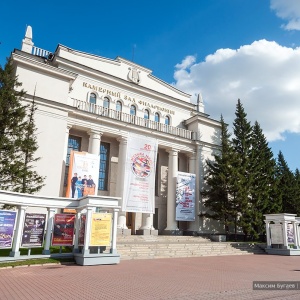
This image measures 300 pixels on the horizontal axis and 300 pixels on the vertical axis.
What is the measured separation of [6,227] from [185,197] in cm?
1802

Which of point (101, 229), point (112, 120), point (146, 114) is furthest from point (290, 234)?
point (146, 114)

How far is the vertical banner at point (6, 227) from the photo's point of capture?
12917mm

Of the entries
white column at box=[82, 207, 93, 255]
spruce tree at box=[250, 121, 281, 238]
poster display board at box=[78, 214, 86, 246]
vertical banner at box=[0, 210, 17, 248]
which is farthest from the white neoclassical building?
white column at box=[82, 207, 93, 255]

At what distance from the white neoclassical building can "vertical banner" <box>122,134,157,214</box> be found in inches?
35.5

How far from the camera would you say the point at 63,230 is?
14.8 m

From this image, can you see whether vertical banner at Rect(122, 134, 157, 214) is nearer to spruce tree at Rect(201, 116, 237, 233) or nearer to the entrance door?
the entrance door

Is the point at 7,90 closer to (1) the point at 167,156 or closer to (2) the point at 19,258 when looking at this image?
(2) the point at 19,258

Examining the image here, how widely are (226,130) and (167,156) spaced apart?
292 inches

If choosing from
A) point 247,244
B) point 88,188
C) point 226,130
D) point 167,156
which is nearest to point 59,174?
point 88,188

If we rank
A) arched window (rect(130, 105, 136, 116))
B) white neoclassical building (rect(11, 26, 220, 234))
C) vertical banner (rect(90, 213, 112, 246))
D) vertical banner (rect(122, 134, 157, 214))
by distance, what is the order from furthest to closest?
arched window (rect(130, 105, 136, 116))
vertical banner (rect(122, 134, 157, 214))
white neoclassical building (rect(11, 26, 220, 234))
vertical banner (rect(90, 213, 112, 246))

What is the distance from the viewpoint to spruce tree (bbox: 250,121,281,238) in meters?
28.4

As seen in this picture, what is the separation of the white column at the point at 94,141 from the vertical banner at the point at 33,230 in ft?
35.7

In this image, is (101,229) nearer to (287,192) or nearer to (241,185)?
(241,185)

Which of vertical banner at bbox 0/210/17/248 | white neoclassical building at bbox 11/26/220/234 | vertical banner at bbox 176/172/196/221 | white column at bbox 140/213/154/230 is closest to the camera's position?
vertical banner at bbox 0/210/17/248
